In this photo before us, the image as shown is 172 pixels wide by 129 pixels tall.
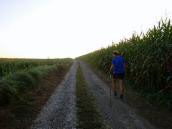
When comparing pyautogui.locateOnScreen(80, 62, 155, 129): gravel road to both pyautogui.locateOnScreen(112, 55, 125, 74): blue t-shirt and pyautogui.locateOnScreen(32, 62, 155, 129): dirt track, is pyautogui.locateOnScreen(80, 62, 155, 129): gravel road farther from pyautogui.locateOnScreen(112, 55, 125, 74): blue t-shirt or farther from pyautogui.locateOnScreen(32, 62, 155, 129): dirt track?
pyautogui.locateOnScreen(112, 55, 125, 74): blue t-shirt

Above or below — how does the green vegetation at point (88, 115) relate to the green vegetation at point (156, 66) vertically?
below

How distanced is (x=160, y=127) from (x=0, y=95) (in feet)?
20.6

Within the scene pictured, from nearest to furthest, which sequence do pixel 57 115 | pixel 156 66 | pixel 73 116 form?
1. pixel 73 116
2. pixel 57 115
3. pixel 156 66

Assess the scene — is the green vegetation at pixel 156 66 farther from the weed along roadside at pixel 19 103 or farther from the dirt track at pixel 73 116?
the weed along roadside at pixel 19 103

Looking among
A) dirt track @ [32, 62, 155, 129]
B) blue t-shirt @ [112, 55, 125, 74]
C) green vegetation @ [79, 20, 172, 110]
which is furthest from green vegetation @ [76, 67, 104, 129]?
green vegetation @ [79, 20, 172, 110]

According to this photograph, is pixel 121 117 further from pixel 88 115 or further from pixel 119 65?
pixel 119 65

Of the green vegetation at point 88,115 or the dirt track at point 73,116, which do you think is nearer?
the green vegetation at point 88,115

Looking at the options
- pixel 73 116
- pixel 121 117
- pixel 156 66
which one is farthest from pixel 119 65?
pixel 73 116

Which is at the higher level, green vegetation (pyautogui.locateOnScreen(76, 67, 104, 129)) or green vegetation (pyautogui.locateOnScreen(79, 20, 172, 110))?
green vegetation (pyautogui.locateOnScreen(79, 20, 172, 110))

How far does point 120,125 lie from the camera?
8.06 metres

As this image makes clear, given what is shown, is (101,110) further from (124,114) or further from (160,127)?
(160,127)

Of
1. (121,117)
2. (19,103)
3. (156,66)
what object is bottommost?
(121,117)

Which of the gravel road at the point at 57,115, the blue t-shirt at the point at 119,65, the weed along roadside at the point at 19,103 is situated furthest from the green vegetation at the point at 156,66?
the weed along roadside at the point at 19,103

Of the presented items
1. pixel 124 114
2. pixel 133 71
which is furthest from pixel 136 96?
pixel 124 114
